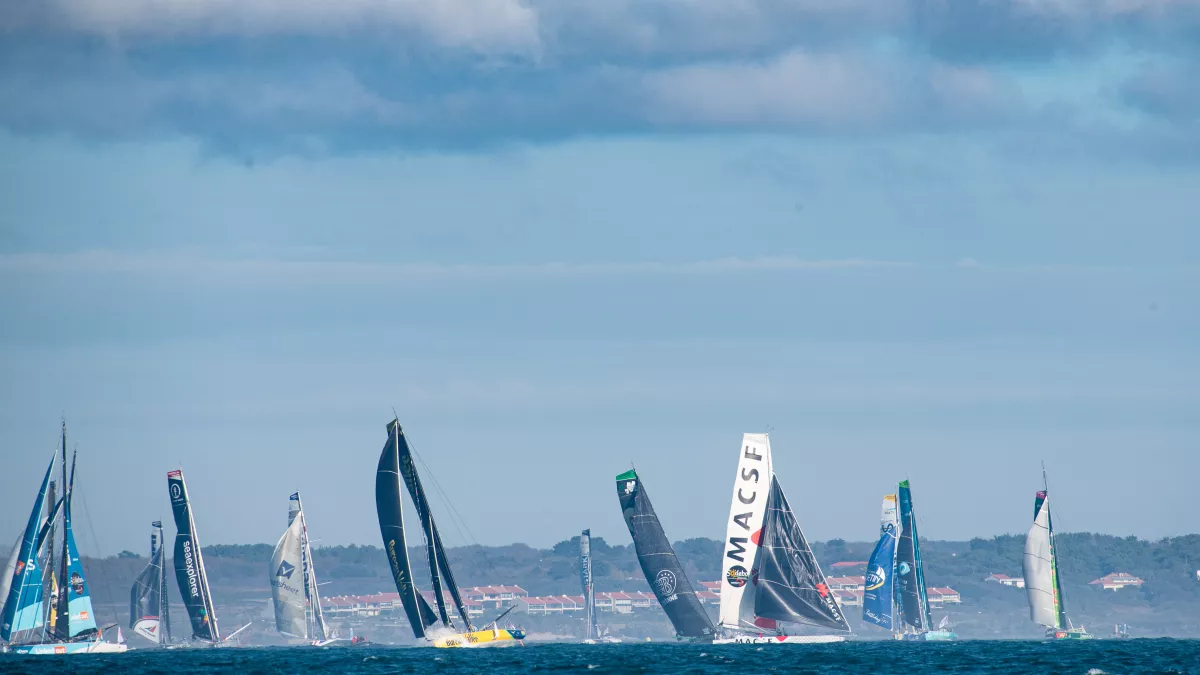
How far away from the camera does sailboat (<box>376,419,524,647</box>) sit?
334ft

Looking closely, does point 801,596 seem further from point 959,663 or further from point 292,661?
point 292,661

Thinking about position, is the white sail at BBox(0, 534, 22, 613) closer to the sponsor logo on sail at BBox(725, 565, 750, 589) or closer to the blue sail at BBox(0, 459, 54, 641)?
the blue sail at BBox(0, 459, 54, 641)

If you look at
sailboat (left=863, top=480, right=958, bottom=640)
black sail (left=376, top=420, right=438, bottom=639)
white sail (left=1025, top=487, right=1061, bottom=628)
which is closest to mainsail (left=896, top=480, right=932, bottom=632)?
sailboat (left=863, top=480, right=958, bottom=640)

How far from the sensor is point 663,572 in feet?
384

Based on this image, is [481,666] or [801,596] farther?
[801,596]

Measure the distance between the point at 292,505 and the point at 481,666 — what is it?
66.4 meters

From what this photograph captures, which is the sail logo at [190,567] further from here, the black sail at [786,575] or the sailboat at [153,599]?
the black sail at [786,575]

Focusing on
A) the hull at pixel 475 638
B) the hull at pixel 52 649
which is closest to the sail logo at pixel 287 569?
the hull at pixel 52 649

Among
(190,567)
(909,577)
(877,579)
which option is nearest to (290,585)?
(190,567)

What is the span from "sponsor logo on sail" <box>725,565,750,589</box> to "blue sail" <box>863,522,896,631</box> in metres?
35.3

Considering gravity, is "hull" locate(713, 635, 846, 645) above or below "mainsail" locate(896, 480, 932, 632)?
below

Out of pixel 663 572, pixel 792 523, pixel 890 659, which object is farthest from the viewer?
pixel 663 572

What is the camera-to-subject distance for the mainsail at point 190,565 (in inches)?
5133

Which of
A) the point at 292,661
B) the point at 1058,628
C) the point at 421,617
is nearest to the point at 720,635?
the point at 421,617
